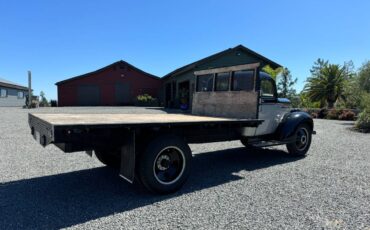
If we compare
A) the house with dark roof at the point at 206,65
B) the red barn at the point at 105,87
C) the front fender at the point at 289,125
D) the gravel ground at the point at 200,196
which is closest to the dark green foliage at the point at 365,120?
the house with dark roof at the point at 206,65

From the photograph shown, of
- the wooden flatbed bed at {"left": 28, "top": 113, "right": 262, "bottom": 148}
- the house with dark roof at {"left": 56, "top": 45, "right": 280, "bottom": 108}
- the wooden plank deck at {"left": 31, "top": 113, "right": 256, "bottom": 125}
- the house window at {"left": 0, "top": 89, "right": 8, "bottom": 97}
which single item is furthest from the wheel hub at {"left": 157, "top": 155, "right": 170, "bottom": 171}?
the house window at {"left": 0, "top": 89, "right": 8, "bottom": 97}

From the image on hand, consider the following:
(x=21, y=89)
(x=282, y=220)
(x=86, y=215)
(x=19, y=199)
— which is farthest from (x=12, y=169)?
(x=21, y=89)

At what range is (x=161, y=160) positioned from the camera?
413cm

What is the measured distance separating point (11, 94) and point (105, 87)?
16.2m

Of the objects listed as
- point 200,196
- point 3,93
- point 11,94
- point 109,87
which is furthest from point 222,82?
point 11,94

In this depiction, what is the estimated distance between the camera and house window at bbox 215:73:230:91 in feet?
21.7

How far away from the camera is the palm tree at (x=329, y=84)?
84.4 feet

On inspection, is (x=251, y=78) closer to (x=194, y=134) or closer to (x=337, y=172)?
(x=194, y=134)

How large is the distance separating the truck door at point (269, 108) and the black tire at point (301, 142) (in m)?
0.66

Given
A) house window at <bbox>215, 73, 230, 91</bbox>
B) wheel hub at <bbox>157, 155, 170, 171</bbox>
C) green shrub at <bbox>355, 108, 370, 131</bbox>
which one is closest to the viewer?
wheel hub at <bbox>157, 155, 170, 171</bbox>

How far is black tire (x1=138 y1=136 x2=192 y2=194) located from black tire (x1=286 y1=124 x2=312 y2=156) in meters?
3.65

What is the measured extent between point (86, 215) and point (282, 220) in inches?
97.7

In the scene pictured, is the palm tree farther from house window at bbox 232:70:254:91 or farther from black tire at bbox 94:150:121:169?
A: black tire at bbox 94:150:121:169

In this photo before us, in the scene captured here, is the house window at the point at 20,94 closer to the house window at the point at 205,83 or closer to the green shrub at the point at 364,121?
the house window at the point at 205,83
